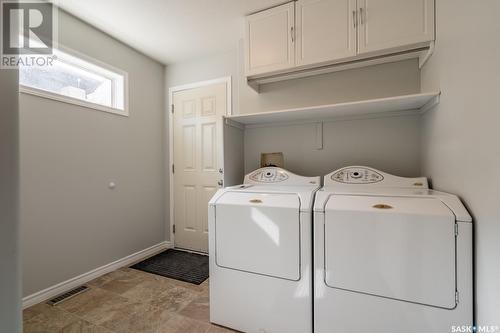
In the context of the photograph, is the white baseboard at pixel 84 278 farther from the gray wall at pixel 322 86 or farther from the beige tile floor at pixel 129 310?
the gray wall at pixel 322 86

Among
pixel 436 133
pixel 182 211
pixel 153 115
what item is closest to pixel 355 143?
pixel 436 133

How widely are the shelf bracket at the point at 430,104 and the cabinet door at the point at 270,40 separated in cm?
105

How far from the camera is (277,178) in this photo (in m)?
2.07

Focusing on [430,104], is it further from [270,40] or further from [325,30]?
[270,40]

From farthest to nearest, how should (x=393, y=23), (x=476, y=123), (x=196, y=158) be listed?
(x=196, y=158)
(x=393, y=23)
(x=476, y=123)

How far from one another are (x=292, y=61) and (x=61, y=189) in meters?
2.44

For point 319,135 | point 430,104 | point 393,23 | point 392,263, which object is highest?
point 393,23

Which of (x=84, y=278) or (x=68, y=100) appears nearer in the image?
(x=68, y=100)

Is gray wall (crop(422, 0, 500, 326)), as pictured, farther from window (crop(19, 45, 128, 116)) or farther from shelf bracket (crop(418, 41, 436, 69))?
window (crop(19, 45, 128, 116))

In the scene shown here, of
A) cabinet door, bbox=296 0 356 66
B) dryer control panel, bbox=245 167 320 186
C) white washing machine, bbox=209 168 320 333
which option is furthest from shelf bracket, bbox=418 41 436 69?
white washing machine, bbox=209 168 320 333

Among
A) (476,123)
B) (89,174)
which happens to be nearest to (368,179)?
(476,123)

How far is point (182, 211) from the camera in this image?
321 cm

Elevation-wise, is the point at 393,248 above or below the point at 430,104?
below

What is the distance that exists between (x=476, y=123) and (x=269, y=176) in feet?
4.62
